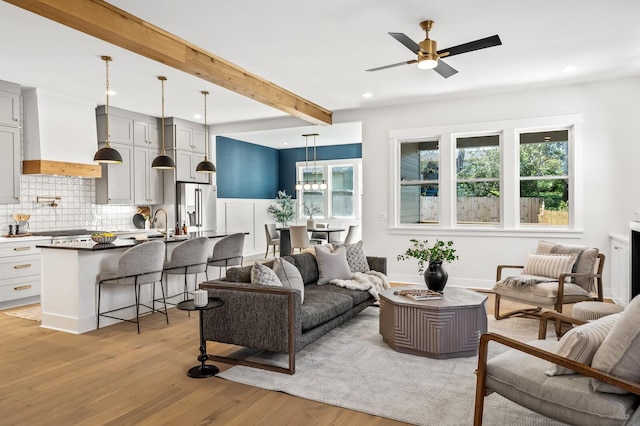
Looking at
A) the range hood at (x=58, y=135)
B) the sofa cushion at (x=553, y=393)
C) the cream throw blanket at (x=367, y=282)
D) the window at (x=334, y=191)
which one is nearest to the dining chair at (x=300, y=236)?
the window at (x=334, y=191)

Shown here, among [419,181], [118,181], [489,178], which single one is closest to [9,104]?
[118,181]

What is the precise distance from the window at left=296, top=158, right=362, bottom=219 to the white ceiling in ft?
15.6

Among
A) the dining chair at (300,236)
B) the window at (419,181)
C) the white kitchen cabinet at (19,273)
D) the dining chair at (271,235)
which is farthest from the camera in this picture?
the dining chair at (271,235)

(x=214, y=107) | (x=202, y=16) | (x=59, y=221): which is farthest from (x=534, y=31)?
(x=59, y=221)

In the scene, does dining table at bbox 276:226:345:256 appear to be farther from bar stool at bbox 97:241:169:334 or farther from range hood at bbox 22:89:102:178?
bar stool at bbox 97:241:169:334

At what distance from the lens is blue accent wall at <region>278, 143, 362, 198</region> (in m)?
11.2

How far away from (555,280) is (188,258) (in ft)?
13.2

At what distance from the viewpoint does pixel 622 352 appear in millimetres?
1860

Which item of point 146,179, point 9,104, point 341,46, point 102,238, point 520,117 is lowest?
point 102,238

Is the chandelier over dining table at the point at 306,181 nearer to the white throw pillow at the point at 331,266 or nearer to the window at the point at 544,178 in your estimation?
the window at the point at 544,178

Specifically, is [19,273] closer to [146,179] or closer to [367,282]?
[146,179]

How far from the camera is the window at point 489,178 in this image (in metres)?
6.04

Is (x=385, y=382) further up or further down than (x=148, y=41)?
further down

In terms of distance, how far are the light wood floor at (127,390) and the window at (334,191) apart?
753 centimetres
